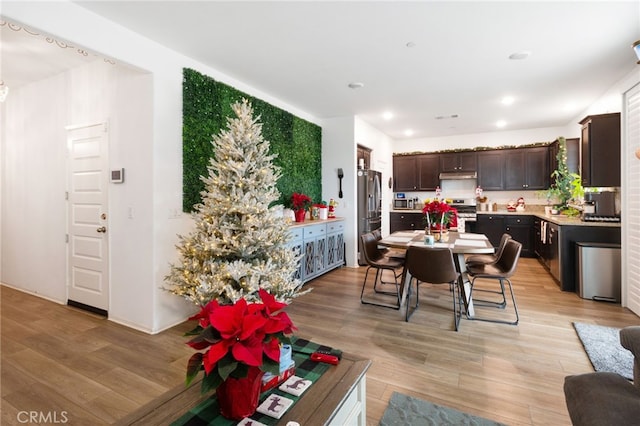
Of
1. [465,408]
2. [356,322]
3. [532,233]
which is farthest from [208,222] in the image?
[532,233]

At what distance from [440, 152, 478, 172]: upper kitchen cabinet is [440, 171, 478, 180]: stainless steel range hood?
2.9 inches

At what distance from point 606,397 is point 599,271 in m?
3.50

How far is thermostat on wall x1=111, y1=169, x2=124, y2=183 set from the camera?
312 cm

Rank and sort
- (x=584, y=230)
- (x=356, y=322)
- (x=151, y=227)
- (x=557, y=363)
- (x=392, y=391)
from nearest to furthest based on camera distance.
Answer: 1. (x=392, y=391)
2. (x=557, y=363)
3. (x=151, y=227)
4. (x=356, y=322)
5. (x=584, y=230)

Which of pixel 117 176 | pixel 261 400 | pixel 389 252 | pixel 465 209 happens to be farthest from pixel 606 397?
pixel 465 209

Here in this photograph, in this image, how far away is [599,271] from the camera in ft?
12.4

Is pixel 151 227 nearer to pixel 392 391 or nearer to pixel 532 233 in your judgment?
pixel 392 391

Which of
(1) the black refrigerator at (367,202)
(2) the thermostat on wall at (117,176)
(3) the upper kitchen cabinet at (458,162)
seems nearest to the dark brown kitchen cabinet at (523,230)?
(3) the upper kitchen cabinet at (458,162)

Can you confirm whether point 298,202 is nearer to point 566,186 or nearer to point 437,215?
point 437,215

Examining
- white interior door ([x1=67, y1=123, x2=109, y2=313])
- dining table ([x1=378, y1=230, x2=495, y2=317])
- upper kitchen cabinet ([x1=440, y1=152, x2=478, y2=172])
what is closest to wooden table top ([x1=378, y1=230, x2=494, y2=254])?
dining table ([x1=378, y1=230, x2=495, y2=317])

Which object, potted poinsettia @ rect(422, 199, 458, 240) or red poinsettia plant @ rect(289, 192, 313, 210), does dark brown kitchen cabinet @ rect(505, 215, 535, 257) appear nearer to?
potted poinsettia @ rect(422, 199, 458, 240)

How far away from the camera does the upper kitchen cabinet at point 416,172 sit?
754cm

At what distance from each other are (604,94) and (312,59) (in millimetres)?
4324

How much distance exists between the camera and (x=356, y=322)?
3180mm
